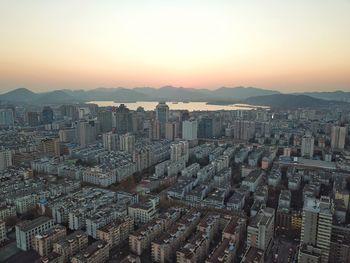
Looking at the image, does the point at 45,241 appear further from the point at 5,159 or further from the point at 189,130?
the point at 189,130

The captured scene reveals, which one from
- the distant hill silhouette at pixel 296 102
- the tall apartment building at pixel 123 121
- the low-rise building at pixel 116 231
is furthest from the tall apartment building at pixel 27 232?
the distant hill silhouette at pixel 296 102

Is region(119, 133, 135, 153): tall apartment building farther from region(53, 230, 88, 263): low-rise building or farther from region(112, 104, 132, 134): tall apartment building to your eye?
region(53, 230, 88, 263): low-rise building

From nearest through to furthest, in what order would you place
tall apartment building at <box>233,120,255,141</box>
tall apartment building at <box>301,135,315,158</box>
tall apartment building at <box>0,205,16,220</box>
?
1. tall apartment building at <box>0,205,16,220</box>
2. tall apartment building at <box>301,135,315,158</box>
3. tall apartment building at <box>233,120,255,141</box>

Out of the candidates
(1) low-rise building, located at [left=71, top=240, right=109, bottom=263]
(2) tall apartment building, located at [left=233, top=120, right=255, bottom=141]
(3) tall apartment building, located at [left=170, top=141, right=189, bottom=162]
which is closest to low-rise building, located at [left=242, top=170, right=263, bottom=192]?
(3) tall apartment building, located at [left=170, top=141, right=189, bottom=162]

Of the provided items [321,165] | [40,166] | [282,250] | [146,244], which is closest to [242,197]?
[282,250]

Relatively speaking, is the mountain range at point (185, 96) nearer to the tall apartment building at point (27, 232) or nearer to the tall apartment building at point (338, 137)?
the tall apartment building at point (338, 137)

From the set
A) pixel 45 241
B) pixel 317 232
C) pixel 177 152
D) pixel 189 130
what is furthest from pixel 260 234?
pixel 189 130

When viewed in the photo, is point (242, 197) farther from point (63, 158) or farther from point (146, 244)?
point (63, 158)
